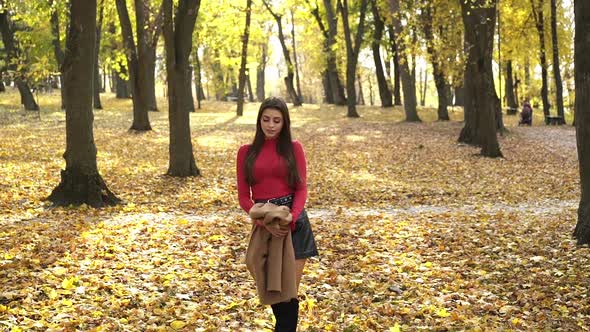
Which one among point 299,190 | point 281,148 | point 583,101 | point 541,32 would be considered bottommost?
point 299,190

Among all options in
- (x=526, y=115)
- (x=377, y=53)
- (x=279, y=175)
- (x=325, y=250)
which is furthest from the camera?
(x=377, y=53)

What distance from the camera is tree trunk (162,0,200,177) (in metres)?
14.0

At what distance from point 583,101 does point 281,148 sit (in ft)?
17.8

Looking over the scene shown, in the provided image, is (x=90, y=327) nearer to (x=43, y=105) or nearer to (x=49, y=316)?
(x=49, y=316)

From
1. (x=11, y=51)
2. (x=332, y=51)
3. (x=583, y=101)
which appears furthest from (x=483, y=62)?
(x=11, y=51)

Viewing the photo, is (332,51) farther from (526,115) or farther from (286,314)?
(286,314)

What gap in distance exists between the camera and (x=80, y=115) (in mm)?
10688

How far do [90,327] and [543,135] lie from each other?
25.2 meters

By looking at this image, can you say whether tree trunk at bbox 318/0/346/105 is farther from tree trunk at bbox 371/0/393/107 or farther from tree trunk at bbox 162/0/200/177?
tree trunk at bbox 162/0/200/177

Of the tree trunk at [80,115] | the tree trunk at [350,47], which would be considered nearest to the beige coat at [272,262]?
the tree trunk at [80,115]

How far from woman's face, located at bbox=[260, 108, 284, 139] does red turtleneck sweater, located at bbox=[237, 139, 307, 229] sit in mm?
89

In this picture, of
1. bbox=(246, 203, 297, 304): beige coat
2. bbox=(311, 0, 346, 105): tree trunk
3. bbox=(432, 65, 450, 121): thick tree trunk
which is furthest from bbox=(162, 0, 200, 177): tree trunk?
bbox=(311, 0, 346, 105): tree trunk

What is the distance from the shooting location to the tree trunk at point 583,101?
789cm

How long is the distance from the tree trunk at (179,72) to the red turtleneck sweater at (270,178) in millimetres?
10038
